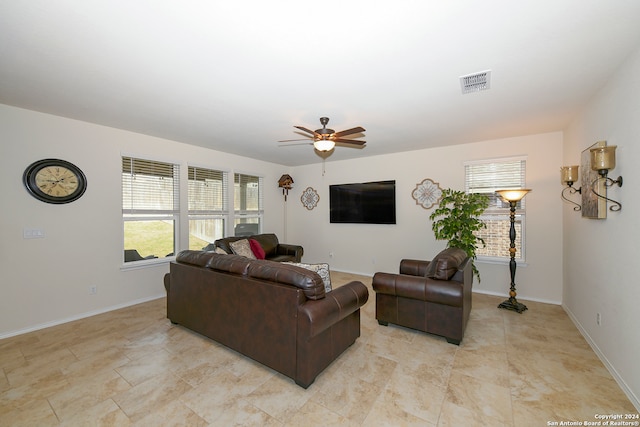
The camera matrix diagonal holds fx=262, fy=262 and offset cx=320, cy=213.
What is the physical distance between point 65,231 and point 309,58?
378 cm

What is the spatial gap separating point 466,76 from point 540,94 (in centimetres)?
101

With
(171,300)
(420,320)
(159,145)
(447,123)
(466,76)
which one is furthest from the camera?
(159,145)

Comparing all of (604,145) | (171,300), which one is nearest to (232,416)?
(171,300)

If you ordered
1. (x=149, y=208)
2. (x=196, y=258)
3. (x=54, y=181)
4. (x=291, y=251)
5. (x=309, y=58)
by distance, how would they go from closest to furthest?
(x=309, y=58) < (x=196, y=258) < (x=54, y=181) < (x=149, y=208) < (x=291, y=251)

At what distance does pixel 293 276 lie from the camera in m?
2.12

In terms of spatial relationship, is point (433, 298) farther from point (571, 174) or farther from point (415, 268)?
point (571, 174)

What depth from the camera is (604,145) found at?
93.1 inches

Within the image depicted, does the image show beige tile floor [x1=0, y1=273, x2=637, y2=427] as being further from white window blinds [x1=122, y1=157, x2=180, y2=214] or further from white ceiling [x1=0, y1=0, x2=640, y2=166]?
white ceiling [x1=0, y1=0, x2=640, y2=166]

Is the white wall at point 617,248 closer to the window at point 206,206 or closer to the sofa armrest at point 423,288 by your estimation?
the sofa armrest at point 423,288

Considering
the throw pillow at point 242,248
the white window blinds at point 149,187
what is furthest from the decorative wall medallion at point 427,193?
the white window blinds at point 149,187

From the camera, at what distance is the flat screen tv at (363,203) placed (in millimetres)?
5297

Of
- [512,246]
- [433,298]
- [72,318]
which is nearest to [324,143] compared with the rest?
[433,298]

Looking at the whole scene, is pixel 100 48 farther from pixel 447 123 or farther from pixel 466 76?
pixel 447 123

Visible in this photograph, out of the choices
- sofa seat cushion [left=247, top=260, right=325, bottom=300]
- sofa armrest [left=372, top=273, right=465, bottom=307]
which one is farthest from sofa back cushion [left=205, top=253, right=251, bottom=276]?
sofa armrest [left=372, top=273, right=465, bottom=307]
